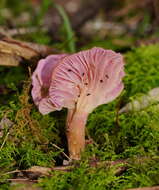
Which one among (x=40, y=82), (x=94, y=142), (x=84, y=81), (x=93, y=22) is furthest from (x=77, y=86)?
(x=93, y=22)

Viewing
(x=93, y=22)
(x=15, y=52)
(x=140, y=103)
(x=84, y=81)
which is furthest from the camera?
(x=93, y=22)

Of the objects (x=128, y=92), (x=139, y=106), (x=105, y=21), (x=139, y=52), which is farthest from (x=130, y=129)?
(x=105, y=21)

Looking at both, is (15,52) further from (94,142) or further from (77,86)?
(94,142)

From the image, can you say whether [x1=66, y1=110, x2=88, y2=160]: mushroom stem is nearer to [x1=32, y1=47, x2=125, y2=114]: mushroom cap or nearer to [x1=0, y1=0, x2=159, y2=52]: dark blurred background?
[x1=32, y1=47, x2=125, y2=114]: mushroom cap

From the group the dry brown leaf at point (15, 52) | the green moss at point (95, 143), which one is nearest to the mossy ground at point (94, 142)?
the green moss at point (95, 143)

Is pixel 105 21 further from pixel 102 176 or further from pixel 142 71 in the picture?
pixel 102 176

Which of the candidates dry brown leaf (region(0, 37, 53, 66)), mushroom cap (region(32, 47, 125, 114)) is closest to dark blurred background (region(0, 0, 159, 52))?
dry brown leaf (region(0, 37, 53, 66))
